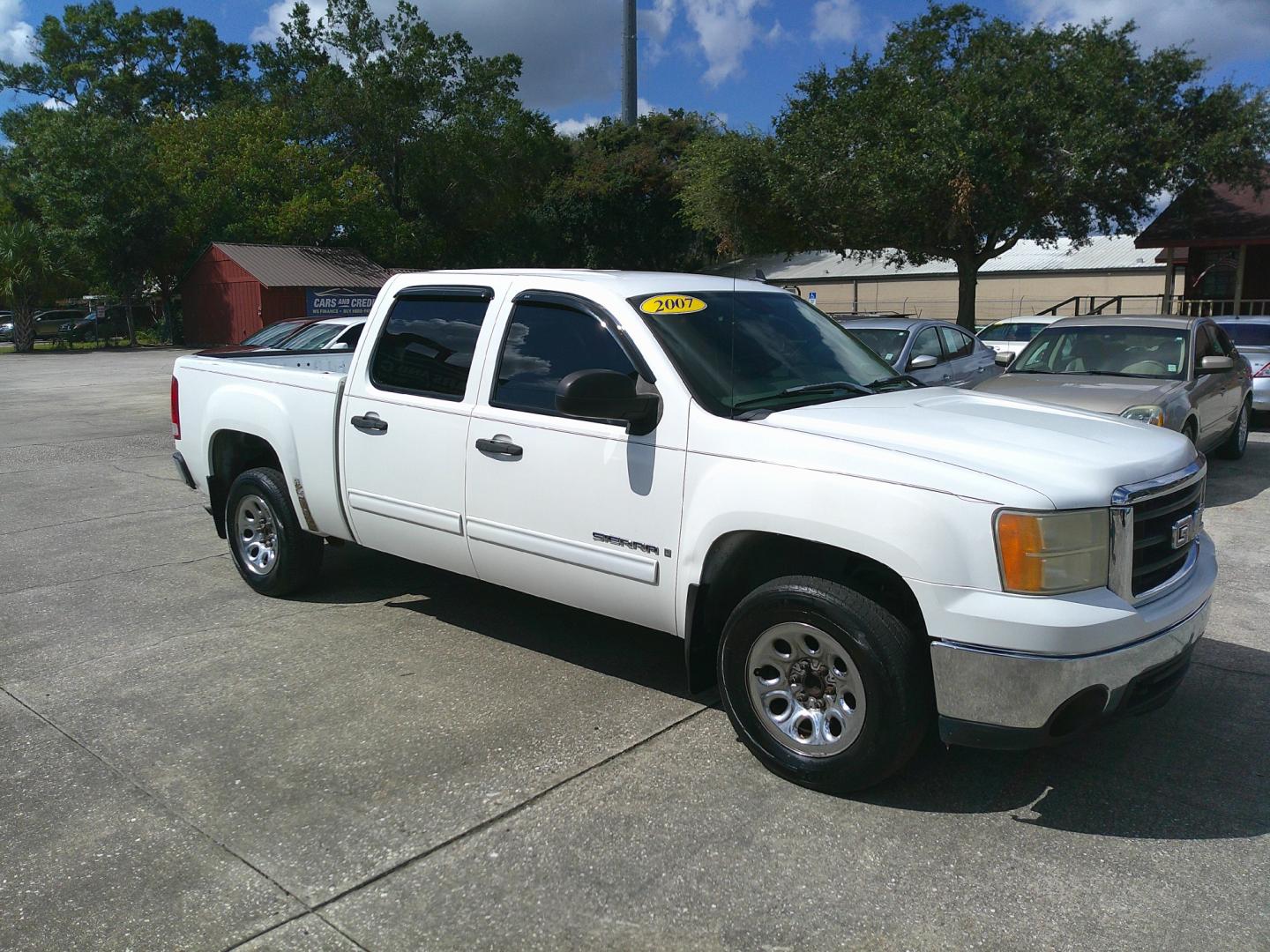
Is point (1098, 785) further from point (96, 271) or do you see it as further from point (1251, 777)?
point (96, 271)

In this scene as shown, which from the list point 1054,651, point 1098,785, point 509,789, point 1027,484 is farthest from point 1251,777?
point 509,789

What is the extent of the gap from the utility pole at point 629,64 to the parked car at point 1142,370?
2279 inches

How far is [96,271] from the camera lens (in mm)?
40375

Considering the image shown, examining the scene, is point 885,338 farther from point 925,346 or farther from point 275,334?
point 275,334

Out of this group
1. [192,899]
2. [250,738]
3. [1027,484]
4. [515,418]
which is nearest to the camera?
[192,899]

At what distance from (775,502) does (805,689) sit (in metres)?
0.73

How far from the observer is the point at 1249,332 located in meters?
15.2

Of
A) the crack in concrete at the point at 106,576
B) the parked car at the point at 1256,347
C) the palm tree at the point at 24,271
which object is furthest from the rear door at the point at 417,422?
the palm tree at the point at 24,271

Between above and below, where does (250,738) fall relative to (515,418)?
below

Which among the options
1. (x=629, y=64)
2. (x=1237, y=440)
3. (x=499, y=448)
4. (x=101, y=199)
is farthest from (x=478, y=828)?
(x=629, y=64)

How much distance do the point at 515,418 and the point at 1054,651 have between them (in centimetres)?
252

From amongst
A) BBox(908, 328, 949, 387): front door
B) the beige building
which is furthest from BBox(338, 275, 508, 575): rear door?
the beige building

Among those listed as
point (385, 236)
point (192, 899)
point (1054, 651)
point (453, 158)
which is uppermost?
point (453, 158)

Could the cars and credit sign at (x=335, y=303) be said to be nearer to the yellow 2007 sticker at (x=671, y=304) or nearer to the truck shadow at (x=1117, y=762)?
the truck shadow at (x=1117, y=762)
